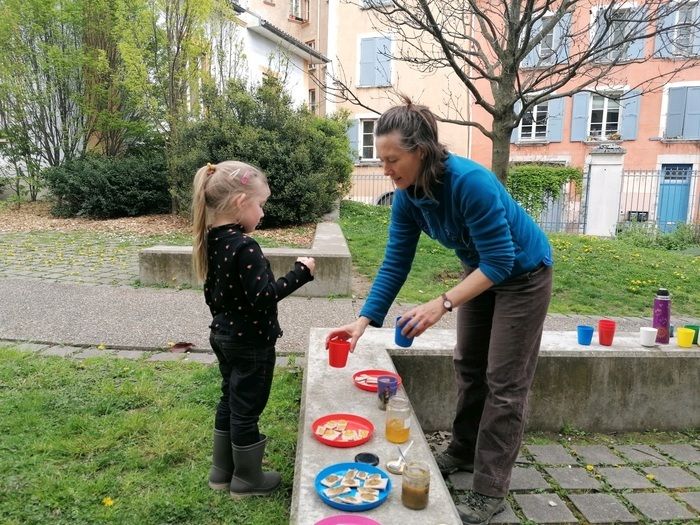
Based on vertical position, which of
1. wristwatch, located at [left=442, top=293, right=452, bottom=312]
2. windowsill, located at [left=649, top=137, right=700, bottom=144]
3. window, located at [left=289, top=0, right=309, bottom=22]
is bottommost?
wristwatch, located at [left=442, top=293, right=452, bottom=312]

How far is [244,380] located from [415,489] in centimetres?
91

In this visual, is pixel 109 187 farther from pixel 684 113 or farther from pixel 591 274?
pixel 684 113

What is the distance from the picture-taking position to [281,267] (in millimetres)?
6598

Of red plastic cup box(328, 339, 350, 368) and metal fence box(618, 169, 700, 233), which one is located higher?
metal fence box(618, 169, 700, 233)

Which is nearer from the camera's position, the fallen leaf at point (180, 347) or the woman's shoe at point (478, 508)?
the woman's shoe at point (478, 508)

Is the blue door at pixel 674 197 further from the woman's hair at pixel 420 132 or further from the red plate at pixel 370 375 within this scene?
the woman's hair at pixel 420 132

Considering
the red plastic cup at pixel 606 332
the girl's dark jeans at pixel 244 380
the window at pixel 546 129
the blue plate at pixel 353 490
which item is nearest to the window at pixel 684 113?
the window at pixel 546 129

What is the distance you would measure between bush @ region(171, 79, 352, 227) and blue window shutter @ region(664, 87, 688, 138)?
50.4ft

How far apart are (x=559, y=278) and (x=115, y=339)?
19.0ft

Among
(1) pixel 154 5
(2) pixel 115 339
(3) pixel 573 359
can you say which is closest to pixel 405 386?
(3) pixel 573 359

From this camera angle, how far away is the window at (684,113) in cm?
2064

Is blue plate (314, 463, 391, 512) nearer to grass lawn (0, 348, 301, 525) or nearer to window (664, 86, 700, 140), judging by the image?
grass lawn (0, 348, 301, 525)

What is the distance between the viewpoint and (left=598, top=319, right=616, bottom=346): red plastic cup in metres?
3.51

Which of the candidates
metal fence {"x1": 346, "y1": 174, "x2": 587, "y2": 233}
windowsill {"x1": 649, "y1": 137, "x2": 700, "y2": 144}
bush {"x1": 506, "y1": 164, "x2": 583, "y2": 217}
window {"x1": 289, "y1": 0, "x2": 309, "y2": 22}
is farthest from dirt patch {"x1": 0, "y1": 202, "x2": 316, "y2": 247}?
window {"x1": 289, "y1": 0, "x2": 309, "y2": 22}
